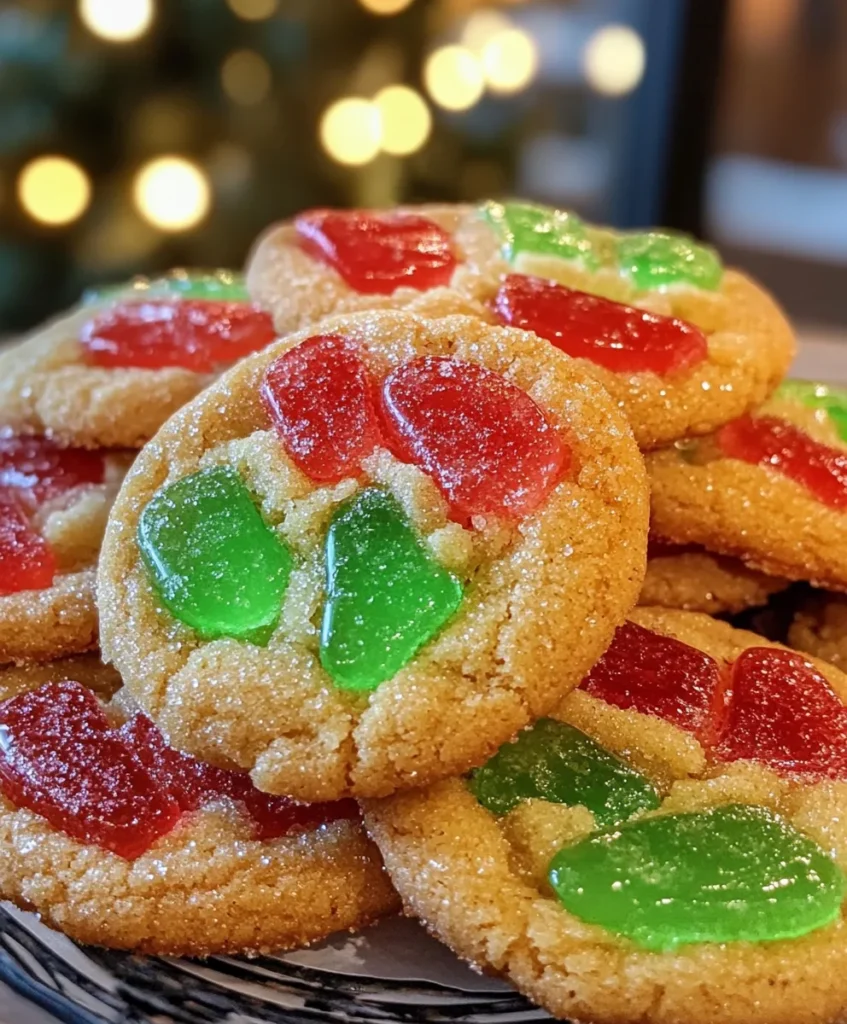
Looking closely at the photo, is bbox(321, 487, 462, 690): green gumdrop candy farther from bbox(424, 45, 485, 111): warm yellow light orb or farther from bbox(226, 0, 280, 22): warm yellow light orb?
bbox(424, 45, 485, 111): warm yellow light orb

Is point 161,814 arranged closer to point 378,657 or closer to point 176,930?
point 176,930

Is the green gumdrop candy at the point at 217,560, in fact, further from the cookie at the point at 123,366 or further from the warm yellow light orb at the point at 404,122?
the warm yellow light orb at the point at 404,122

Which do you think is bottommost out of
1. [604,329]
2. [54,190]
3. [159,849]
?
[159,849]

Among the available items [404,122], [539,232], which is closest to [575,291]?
[539,232]

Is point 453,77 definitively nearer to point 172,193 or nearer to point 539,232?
point 172,193

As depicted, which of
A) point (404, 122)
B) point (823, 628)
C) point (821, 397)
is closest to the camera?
point (823, 628)

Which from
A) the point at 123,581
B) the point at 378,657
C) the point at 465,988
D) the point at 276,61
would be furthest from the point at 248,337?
the point at 276,61

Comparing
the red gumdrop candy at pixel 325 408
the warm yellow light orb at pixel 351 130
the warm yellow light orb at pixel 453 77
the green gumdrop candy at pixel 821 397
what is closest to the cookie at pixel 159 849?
the red gumdrop candy at pixel 325 408
